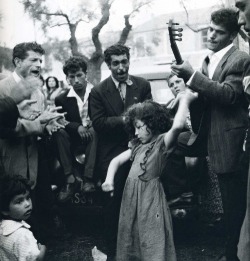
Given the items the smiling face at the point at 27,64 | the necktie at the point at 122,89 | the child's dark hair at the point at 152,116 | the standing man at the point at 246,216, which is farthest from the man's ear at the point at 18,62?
the standing man at the point at 246,216

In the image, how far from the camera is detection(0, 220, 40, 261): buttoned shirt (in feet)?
9.39

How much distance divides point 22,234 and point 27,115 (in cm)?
103

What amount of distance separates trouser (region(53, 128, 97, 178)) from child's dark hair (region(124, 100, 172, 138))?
691mm

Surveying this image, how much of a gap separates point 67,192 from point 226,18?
2074mm

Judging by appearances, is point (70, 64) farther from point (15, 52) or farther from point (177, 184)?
point (177, 184)

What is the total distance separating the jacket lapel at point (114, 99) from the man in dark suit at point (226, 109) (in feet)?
2.26

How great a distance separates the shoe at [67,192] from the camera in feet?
13.1

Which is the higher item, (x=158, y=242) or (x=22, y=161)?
(x=22, y=161)

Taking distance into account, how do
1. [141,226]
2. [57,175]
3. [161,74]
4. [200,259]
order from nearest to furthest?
[141,226]
[200,259]
[57,175]
[161,74]

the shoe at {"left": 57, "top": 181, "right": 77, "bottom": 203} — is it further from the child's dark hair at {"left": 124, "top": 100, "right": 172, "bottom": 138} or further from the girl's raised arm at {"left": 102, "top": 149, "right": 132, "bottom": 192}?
the child's dark hair at {"left": 124, "top": 100, "right": 172, "bottom": 138}

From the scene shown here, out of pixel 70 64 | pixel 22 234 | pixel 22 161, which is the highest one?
pixel 70 64

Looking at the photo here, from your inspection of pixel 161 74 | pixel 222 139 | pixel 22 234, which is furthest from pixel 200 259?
pixel 161 74

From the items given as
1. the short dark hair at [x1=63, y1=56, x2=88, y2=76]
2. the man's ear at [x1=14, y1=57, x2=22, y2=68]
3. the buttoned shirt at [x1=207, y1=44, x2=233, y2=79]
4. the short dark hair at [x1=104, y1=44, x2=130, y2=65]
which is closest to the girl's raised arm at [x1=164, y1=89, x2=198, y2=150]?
the buttoned shirt at [x1=207, y1=44, x2=233, y2=79]

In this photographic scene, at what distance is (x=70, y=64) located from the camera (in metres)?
4.16
